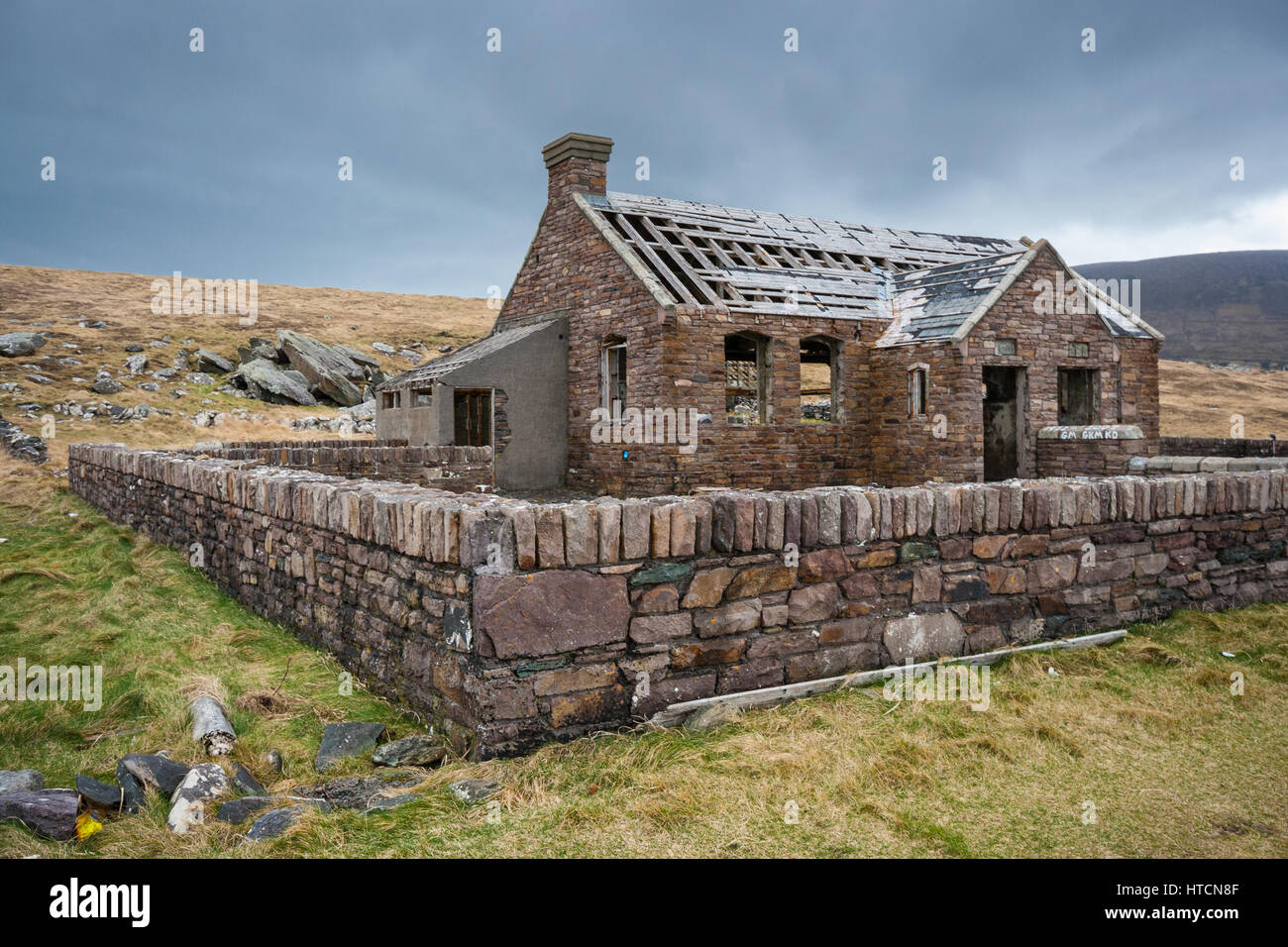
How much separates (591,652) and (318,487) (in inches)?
115

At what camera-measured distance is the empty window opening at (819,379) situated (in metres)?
18.3

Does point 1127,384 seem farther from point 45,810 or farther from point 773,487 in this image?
point 45,810

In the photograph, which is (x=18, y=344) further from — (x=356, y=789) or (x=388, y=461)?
(x=356, y=789)

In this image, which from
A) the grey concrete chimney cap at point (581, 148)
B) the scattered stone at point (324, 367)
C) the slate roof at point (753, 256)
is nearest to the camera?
the slate roof at point (753, 256)

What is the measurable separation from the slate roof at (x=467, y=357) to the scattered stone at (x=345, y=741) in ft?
47.3

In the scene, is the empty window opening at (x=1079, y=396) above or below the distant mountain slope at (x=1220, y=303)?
below

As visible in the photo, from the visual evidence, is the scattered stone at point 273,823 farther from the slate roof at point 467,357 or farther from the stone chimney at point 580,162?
the stone chimney at point 580,162

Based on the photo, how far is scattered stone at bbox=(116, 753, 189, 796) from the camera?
13.8 feet

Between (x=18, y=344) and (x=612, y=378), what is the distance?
2555 cm

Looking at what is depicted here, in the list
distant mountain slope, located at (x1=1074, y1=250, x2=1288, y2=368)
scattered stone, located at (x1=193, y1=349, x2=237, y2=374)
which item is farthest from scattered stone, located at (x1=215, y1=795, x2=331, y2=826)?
distant mountain slope, located at (x1=1074, y1=250, x2=1288, y2=368)

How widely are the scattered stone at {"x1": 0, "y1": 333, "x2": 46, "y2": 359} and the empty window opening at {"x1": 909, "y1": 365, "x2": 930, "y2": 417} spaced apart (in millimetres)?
31344

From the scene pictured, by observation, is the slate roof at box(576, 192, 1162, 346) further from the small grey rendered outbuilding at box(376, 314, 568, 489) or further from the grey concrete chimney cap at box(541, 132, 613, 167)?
the small grey rendered outbuilding at box(376, 314, 568, 489)

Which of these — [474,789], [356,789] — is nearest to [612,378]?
[356,789]

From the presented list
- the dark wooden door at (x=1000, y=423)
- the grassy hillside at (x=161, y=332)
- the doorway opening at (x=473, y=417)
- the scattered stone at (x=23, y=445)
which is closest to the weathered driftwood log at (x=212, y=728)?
the doorway opening at (x=473, y=417)
